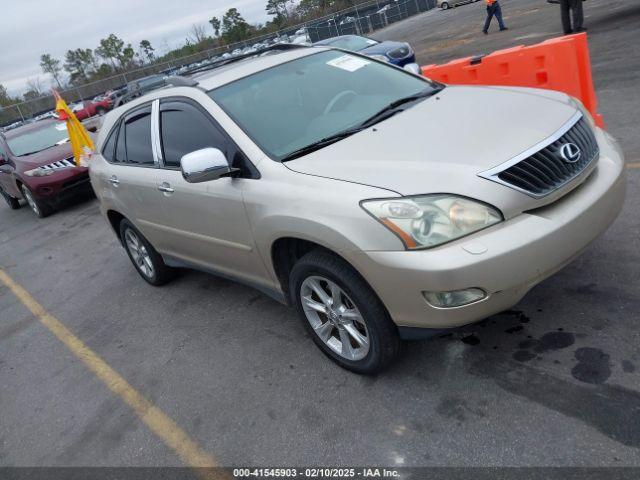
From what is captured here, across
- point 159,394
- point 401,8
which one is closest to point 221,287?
point 159,394

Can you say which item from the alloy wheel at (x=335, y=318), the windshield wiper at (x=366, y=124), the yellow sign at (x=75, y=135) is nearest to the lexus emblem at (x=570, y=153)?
the windshield wiper at (x=366, y=124)

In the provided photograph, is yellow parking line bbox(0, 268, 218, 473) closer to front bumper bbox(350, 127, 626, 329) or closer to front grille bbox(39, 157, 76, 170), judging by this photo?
front bumper bbox(350, 127, 626, 329)

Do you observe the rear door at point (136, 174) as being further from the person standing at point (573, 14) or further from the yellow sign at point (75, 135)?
the person standing at point (573, 14)

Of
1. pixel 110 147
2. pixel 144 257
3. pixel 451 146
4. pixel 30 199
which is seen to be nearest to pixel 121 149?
pixel 110 147

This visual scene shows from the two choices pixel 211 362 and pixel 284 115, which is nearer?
pixel 284 115

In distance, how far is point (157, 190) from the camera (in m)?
4.32

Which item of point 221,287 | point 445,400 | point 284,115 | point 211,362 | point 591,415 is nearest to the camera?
point 591,415

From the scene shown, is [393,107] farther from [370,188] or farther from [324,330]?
[324,330]

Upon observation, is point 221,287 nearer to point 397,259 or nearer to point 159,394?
point 159,394

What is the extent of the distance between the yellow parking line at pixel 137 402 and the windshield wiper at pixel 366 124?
1704 millimetres

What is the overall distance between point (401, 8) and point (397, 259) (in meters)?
46.7

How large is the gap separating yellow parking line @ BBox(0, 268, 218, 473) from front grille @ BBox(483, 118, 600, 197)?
211cm


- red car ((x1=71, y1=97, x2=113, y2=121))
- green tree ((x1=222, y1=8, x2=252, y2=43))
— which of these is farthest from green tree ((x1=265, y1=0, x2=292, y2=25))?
red car ((x1=71, y1=97, x2=113, y2=121))

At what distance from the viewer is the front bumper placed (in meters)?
2.59
